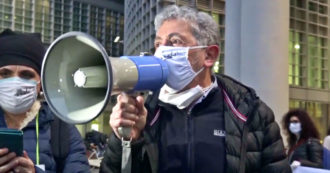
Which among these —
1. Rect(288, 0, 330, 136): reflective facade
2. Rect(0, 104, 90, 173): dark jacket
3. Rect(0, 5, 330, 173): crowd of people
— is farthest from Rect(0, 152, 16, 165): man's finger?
Rect(288, 0, 330, 136): reflective facade

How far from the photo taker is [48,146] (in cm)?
219

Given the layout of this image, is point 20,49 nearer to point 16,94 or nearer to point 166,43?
point 16,94

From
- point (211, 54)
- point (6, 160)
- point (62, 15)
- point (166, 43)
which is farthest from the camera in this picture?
point (62, 15)

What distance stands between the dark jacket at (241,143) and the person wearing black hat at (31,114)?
0.34 metres

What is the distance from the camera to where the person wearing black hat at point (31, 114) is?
2168mm

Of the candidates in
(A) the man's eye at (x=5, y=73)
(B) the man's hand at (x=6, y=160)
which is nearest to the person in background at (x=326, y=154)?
(A) the man's eye at (x=5, y=73)

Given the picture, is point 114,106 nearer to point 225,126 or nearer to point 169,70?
point 169,70

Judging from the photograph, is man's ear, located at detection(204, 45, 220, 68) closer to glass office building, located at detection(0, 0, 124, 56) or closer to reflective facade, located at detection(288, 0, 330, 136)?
reflective facade, located at detection(288, 0, 330, 136)

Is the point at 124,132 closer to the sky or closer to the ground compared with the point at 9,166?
closer to the sky

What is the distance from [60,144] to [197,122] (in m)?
0.67

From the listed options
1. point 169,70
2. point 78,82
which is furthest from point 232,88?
point 78,82

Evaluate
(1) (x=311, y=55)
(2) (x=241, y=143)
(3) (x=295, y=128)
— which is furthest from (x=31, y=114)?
(1) (x=311, y=55)

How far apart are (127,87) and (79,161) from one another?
91 cm

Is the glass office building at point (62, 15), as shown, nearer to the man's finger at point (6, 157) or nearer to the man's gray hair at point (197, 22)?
the man's gray hair at point (197, 22)
